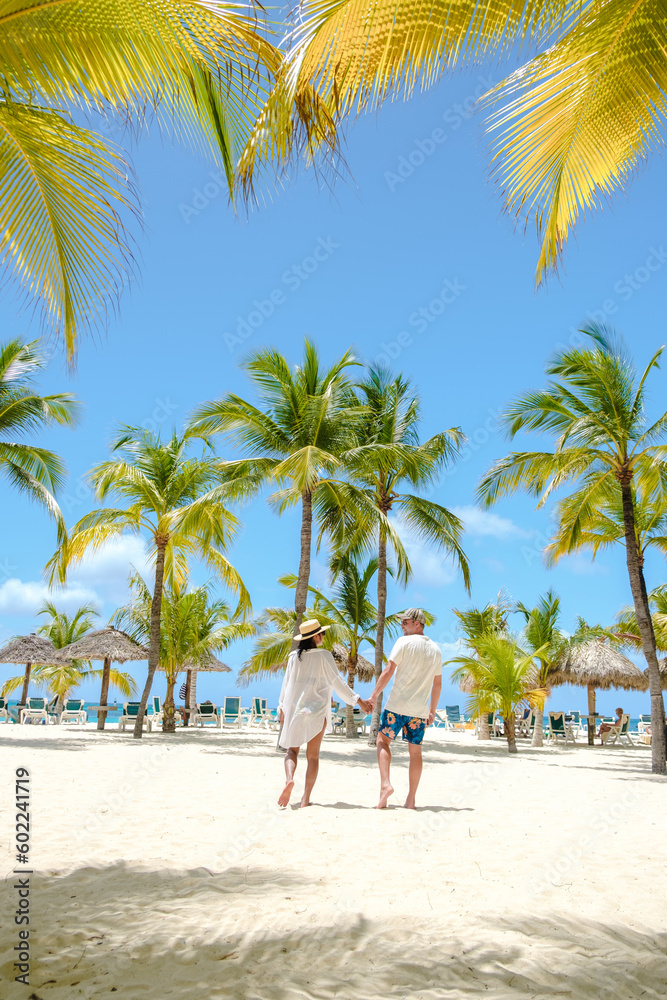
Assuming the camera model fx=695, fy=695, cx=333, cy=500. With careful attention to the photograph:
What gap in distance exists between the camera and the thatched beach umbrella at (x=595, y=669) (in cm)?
2055

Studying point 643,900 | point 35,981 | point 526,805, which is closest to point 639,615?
point 526,805

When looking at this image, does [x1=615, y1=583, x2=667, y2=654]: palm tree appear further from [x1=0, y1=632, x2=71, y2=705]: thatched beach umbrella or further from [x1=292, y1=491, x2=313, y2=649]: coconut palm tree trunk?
[x1=0, y1=632, x2=71, y2=705]: thatched beach umbrella

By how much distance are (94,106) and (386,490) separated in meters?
12.9

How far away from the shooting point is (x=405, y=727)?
5699mm

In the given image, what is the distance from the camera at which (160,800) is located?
21.3 feet

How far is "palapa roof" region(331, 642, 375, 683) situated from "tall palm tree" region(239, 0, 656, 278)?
62.1 feet

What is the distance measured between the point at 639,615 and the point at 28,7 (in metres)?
12.1

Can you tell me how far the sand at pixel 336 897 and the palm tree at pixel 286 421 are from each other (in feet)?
26.6

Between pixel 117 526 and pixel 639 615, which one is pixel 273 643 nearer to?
pixel 117 526

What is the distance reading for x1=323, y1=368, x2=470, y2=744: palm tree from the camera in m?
15.0

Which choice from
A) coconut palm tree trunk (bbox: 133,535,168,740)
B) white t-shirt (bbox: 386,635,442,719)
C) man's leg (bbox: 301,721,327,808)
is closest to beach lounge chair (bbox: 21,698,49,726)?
coconut palm tree trunk (bbox: 133,535,168,740)

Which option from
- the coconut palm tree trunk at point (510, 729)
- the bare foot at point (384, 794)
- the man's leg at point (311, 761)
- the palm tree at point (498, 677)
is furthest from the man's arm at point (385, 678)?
the coconut palm tree trunk at point (510, 729)

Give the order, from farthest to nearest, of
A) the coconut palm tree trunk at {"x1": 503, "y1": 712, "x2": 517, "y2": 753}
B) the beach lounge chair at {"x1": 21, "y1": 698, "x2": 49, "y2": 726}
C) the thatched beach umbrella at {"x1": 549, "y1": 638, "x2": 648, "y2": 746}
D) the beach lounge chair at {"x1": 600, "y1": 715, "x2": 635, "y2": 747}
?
1. the beach lounge chair at {"x1": 21, "y1": 698, "x2": 49, "y2": 726}
2. the thatched beach umbrella at {"x1": 549, "y1": 638, "x2": 648, "y2": 746}
3. the beach lounge chair at {"x1": 600, "y1": 715, "x2": 635, "y2": 747}
4. the coconut palm tree trunk at {"x1": 503, "y1": 712, "x2": 517, "y2": 753}

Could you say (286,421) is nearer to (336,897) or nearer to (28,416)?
(28,416)
